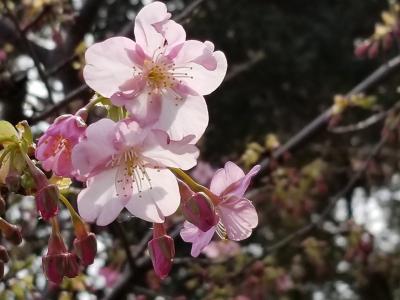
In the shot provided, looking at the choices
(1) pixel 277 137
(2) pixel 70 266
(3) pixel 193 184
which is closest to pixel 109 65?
(3) pixel 193 184

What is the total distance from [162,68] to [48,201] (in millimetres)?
357

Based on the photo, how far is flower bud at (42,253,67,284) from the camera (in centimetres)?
127

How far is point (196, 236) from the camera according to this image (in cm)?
134

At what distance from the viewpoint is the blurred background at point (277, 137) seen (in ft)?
12.2

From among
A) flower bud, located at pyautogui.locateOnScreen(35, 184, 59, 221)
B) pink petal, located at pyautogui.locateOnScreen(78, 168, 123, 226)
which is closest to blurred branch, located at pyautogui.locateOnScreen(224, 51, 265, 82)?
pink petal, located at pyautogui.locateOnScreen(78, 168, 123, 226)

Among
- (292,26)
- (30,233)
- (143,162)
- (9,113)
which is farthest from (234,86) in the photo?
(143,162)

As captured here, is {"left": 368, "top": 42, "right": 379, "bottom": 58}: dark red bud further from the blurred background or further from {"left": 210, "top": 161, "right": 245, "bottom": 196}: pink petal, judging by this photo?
{"left": 210, "top": 161, "right": 245, "bottom": 196}: pink petal

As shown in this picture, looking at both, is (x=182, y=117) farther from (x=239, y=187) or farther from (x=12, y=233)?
(x=12, y=233)

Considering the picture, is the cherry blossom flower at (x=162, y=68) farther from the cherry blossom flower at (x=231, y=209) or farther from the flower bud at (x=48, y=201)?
the flower bud at (x=48, y=201)

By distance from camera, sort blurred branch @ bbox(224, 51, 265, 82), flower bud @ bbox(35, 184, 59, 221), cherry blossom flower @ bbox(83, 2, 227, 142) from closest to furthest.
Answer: flower bud @ bbox(35, 184, 59, 221), cherry blossom flower @ bbox(83, 2, 227, 142), blurred branch @ bbox(224, 51, 265, 82)

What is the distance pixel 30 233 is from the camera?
14.3ft

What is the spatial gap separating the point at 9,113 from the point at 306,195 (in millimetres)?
2780

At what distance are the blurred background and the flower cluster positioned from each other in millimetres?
1349

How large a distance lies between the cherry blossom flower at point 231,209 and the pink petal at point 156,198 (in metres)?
0.06
